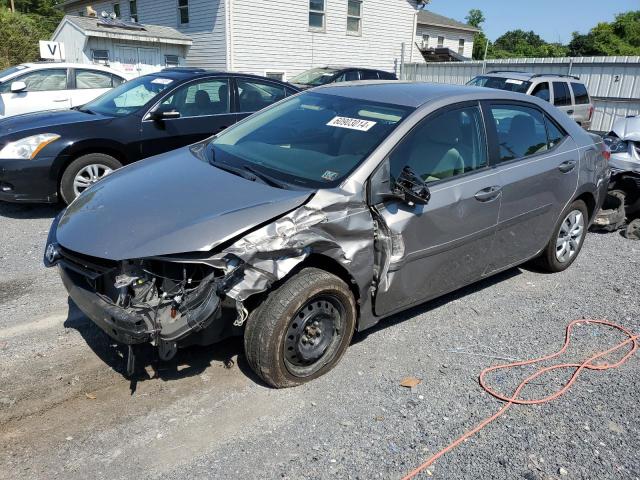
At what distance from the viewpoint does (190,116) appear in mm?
6750

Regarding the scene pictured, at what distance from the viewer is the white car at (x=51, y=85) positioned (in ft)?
31.1

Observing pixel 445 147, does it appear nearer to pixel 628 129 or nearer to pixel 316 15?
pixel 628 129

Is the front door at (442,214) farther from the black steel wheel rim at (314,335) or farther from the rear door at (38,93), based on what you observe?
the rear door at (38,93)

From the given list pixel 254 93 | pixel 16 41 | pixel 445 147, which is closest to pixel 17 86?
pixel 254 93

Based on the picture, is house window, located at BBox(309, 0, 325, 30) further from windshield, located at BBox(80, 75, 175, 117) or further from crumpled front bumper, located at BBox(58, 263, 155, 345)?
crumpled front bumper, located at BBox(58, 263, 155, 345)

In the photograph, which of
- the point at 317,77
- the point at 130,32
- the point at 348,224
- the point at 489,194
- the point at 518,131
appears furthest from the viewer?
the point at 130,32

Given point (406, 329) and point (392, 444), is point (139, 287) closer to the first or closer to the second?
point (392, 444)

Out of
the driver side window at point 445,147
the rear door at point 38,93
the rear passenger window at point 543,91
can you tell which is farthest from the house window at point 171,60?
the driver side window at point 445,147

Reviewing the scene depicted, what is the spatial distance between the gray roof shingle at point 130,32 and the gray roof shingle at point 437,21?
16.5 meters

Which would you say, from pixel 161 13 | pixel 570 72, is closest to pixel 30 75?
pixel 161 13

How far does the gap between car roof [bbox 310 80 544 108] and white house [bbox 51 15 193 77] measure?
14351 mm

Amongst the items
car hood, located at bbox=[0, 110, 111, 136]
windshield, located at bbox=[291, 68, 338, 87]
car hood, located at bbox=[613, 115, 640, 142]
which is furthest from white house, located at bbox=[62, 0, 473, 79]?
car hood, located at bbox=[613, 115, 640, 142]

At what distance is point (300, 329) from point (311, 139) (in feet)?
4.64

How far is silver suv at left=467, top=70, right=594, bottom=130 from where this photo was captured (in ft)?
37.9
